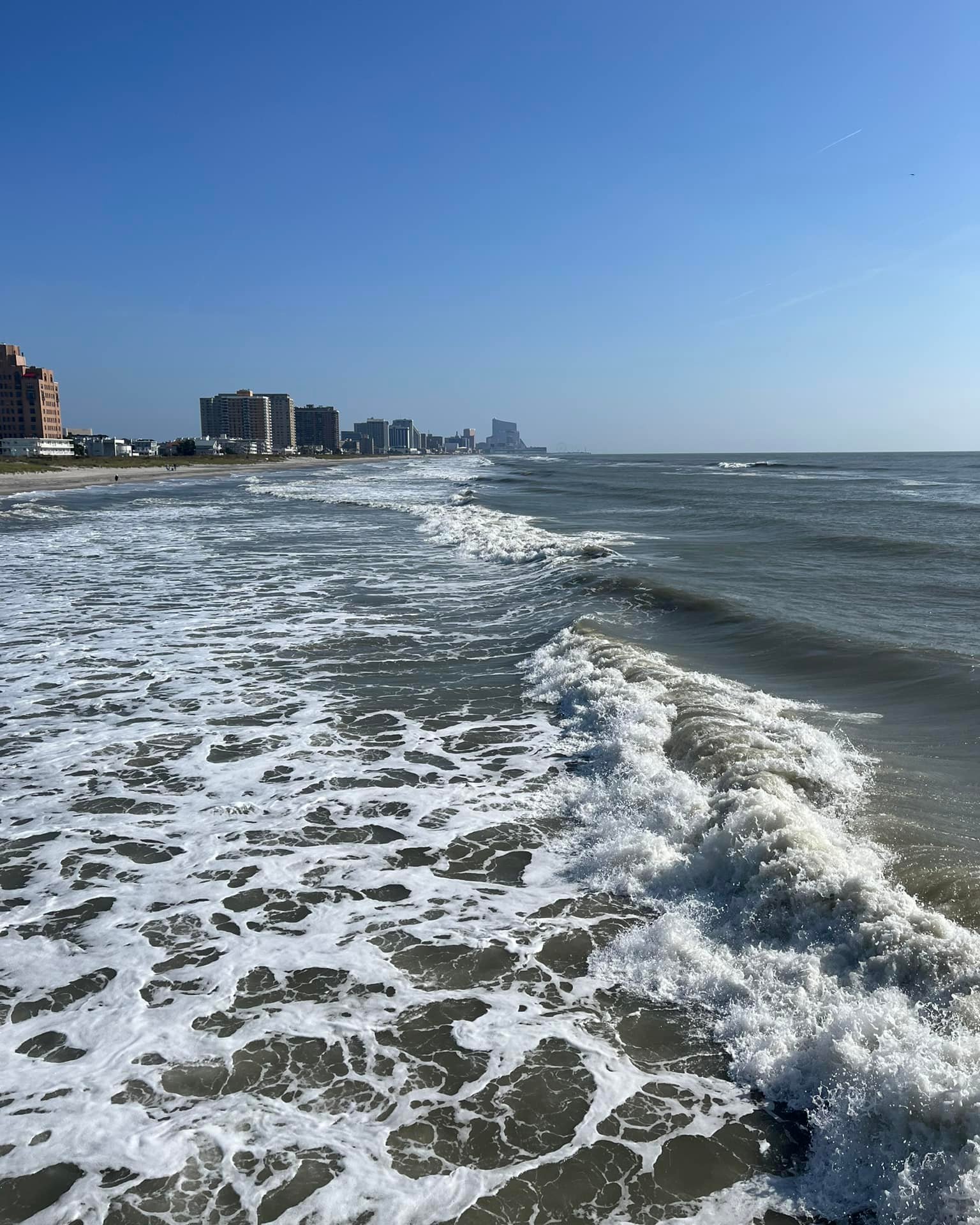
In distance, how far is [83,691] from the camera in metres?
9.71

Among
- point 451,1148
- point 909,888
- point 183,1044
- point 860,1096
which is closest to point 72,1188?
point 183,1044

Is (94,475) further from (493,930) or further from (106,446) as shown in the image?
(106,446)

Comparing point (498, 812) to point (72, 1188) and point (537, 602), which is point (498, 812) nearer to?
point (72, 1188)

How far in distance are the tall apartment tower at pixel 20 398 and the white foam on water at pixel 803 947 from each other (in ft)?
574

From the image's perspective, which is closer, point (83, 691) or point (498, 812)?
point (498, 812)

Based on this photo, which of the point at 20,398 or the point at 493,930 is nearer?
the point at 493,930

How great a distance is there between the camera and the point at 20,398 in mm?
155375

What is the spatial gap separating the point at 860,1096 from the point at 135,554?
2331 cm

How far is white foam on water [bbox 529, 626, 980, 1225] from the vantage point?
10.3ft

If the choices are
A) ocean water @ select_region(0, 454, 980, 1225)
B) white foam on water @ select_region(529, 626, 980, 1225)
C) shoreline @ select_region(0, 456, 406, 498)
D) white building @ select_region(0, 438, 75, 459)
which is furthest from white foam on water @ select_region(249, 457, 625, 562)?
white building @ select_region(0, 438, 75, 459)

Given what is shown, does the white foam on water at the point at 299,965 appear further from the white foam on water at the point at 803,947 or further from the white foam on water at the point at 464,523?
the white foam on water at the point at 464,523

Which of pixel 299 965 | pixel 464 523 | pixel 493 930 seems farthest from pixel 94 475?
pixel 493 930

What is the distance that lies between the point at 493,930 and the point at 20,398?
597ft

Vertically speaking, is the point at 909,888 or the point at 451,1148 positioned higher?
the point at 909,888
